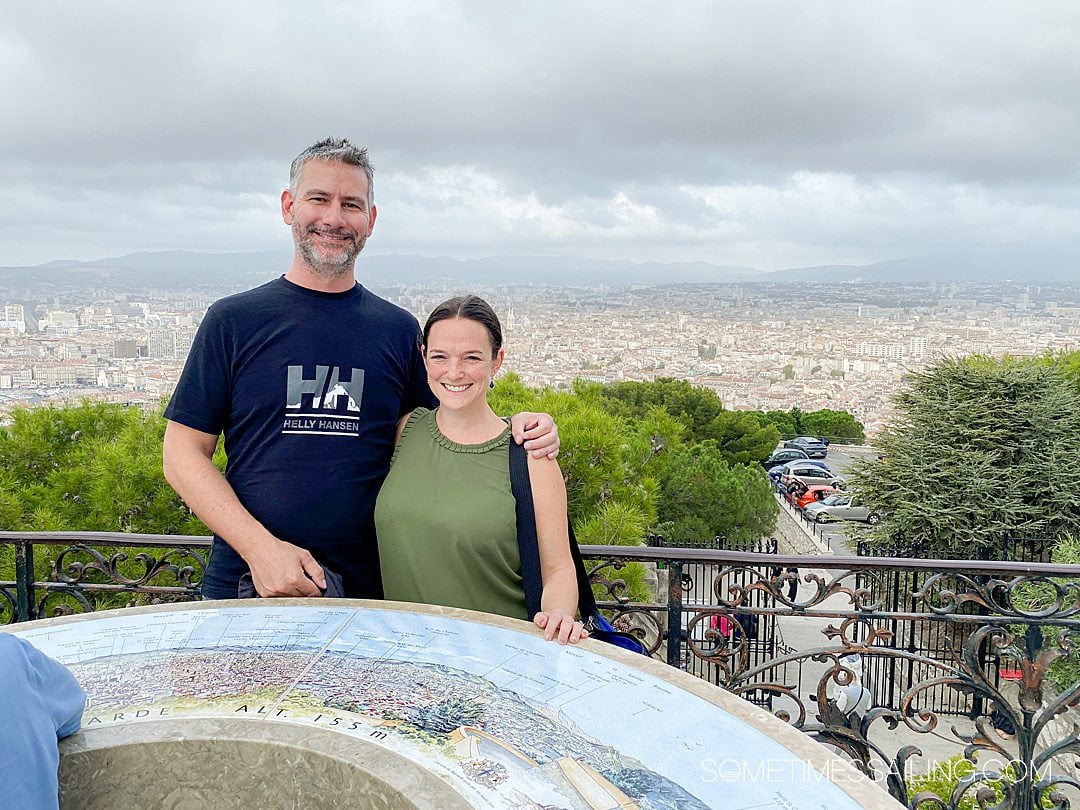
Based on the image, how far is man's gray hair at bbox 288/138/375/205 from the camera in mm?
1904

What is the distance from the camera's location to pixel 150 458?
21.1 feet

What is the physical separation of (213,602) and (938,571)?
1.88m

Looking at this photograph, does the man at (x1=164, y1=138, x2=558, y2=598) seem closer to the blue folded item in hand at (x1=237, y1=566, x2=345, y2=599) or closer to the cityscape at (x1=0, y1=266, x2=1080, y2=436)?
the blue folded item in hand at (x1=237, y1=566, x2=345, y2=599)

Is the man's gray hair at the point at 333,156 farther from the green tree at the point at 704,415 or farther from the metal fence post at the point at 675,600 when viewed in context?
the green tree at the point at 704,415

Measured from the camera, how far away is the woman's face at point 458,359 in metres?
1.75

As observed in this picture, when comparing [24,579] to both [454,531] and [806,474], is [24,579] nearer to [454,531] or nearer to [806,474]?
[454,531]

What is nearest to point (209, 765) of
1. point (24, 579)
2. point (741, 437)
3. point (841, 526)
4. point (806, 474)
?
point (24, 579)

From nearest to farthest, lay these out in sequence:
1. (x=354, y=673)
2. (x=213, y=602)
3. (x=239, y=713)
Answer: (x=239, y=713) → (x=354, y=673) → (x=213, y=602)

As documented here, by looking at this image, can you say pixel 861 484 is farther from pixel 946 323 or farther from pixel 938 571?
pixel 946 323

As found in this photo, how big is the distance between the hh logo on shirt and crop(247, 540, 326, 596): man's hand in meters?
0.28

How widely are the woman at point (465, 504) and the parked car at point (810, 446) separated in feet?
112

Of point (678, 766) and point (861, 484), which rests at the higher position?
point (678, 766)

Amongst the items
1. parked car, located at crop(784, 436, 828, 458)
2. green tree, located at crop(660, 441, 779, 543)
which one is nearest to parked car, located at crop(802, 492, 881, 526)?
green tree, located at crop(660, 441, 779, 543)

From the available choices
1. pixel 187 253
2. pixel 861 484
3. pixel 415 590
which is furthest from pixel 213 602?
pixel 187 253
